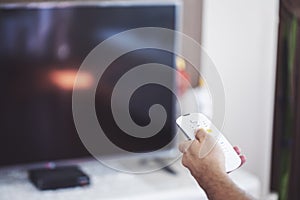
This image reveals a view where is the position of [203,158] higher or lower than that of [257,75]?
higher

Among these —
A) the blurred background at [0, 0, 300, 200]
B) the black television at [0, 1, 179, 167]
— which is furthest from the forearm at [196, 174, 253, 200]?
the blurred background at [0, 0, 300, 200]

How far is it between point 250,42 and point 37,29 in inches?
35.1

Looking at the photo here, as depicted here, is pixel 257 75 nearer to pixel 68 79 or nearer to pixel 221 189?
pixel 68 79

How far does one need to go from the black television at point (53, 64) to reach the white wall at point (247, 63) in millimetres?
262

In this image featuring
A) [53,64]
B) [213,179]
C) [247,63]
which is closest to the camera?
[213,179]

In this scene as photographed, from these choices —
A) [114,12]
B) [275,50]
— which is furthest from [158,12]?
[275,50]

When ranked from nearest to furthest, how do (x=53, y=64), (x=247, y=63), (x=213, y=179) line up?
1. (x=213, y=179)
2. (x=53, y=64)
3. (x=247, y=63)

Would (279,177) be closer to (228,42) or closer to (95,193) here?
(228,42)

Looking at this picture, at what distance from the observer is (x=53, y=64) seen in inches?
92.5

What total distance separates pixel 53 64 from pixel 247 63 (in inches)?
32.6

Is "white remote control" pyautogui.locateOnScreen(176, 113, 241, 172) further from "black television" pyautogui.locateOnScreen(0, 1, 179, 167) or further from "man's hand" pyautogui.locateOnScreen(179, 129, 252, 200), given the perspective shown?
"black television" pyautogui.locateOnScreen(0, 1, 179, 167)

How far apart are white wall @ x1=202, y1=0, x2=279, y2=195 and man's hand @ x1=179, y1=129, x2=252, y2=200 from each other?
1194mm

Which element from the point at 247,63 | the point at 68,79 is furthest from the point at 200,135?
the point at 247,63

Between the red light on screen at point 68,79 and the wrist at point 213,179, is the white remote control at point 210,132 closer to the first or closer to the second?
the wrist at point 213,179
